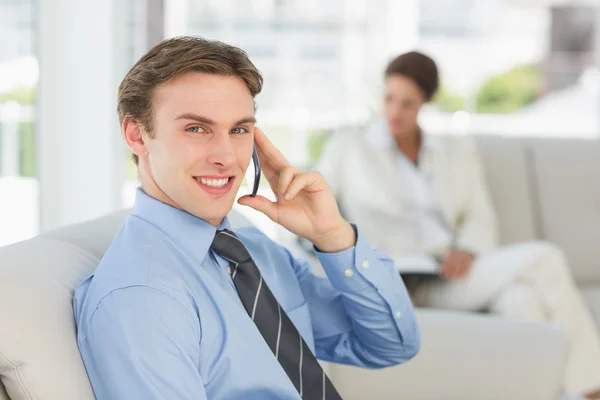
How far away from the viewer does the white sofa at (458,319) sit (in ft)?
3.55

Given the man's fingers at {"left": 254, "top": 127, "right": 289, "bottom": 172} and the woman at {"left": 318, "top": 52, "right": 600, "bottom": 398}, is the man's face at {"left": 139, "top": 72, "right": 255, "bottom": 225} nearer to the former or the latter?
the man's fingers at {"left": 254, "top": 127, "right": 289, "bottom": 172}

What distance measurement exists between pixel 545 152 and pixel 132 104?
2426 mm

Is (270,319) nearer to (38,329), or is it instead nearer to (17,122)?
(38,329)

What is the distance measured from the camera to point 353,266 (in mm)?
1501

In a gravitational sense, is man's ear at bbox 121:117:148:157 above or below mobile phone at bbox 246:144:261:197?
above

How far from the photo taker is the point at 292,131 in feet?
24.6

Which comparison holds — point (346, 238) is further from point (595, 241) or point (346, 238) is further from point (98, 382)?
point (595, 241)

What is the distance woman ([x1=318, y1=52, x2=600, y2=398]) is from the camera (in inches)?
109

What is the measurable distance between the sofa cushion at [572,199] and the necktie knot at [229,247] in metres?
2.22

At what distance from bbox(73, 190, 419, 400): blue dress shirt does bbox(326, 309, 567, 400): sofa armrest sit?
1.06 feet

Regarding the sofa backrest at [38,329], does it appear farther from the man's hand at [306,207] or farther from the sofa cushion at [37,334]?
the man's hand at [306,207]

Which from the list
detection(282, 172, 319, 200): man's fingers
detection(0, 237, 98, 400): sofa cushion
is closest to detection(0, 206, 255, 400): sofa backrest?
detection(0, 237, 98, 400): sofa cushion

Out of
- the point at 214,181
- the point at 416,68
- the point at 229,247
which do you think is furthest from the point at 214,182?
the point at 416,68

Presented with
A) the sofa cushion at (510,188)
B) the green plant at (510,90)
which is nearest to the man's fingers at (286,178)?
the sofa cushion at (510,188)
